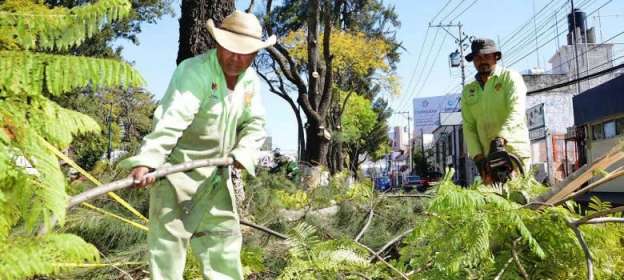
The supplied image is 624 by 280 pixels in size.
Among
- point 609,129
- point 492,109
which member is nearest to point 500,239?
point 492,109

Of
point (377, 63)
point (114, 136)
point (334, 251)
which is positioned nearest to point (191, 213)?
point (334, 251)

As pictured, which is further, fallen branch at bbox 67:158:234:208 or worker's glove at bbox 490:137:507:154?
worker's glove at bbox 490:137:507:154

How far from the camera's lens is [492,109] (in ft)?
12.5

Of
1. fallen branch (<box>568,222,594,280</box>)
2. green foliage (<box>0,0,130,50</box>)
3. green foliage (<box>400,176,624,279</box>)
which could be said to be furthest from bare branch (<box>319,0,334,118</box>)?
green foliage (<box>0,0,130,50</box>)

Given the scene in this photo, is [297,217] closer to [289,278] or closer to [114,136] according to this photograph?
[289,278]

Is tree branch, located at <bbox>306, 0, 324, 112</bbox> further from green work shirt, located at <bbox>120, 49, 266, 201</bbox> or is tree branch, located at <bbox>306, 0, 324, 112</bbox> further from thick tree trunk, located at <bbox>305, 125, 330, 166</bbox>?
green work shirt, located at <bbox>120, 49, 266, 201</bbox>

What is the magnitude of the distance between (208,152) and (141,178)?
2.61ft

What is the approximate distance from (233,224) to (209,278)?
0.27 m

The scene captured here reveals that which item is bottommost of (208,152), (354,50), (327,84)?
(208,152)

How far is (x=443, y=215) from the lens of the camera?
88.1 inches

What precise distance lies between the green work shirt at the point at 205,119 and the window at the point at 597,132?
19.3m

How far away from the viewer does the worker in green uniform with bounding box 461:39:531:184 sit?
3613 mm

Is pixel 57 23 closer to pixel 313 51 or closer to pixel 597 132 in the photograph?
pixel 313 51

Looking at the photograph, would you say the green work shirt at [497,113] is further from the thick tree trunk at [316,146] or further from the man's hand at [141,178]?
the thick tree trunk at [316,146]
